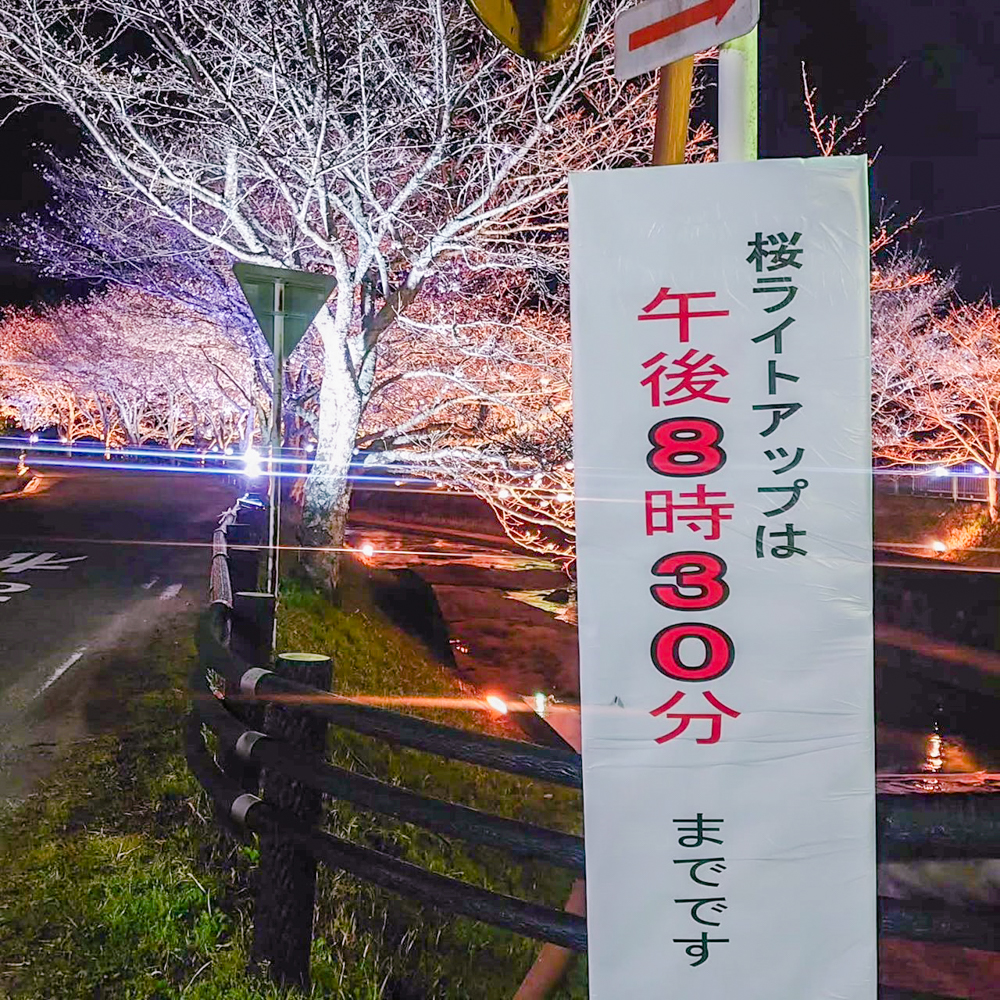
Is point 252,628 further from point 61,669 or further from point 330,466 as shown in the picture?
point 330,466

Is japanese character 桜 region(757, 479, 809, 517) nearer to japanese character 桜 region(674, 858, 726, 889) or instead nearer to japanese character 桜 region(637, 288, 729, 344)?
japanese character 桜 region(637, 288, 729, 344)

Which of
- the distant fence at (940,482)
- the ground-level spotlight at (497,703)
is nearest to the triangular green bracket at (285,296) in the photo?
the ground-level spotlight at (497,703)

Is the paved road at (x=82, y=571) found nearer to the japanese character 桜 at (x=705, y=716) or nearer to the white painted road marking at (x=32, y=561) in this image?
the white painted road marking at (x=32, y=561)

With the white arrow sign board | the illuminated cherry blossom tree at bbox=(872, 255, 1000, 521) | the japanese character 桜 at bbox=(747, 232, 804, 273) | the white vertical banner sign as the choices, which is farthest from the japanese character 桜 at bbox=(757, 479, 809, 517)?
the illuminated cherry blossom tree at bbox=(872, 255, 1000, 521)

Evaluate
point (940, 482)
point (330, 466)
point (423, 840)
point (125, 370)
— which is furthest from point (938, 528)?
point (125, 370)

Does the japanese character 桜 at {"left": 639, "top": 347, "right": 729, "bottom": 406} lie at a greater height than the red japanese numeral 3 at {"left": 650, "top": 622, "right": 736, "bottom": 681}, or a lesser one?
greater

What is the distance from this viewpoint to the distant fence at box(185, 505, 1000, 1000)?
8.16ft

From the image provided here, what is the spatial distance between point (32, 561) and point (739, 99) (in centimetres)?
1329

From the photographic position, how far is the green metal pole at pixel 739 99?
2680 millimetres

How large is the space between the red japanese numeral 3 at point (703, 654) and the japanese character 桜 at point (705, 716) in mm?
51

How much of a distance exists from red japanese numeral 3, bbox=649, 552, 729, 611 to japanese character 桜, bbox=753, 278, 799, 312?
640 millimetres

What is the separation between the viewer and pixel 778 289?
7.78 ft

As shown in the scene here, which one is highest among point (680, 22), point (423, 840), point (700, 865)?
point (680, 22)

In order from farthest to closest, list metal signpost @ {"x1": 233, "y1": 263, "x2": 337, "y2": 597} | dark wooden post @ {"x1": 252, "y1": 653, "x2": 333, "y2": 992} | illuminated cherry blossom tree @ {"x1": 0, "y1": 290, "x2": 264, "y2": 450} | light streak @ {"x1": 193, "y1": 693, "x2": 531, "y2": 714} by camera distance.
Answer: illuminated cherry blossom tree @ {"x1": 0, "y1": 290, "x2": 264, "y2": 450}
light streak @ {"x1": 193, "y1": 693, "x2": 531, "y2": 714}
metal signpost @ {"x1": 233, "y1": 263, "x2": 337, "y2": 597}
dark wooden post @ {"x1": 252, "y1": 653, "x2": 333, "y2": 992}
